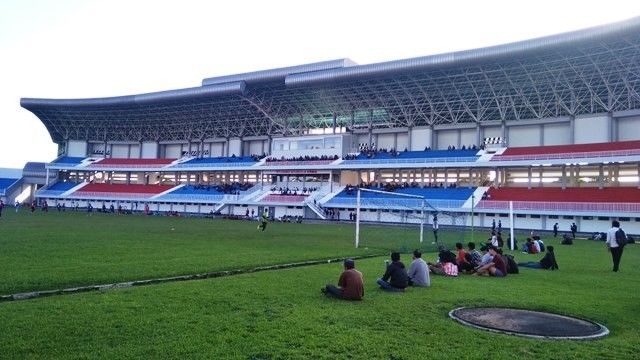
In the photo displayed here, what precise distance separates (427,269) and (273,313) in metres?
5.91

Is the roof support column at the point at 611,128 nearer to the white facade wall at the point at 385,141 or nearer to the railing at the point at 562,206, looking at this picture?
the railing at the point at 562,206

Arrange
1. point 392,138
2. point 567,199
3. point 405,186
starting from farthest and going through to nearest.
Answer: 1. point 392,138
2. point 405,186
3. point 567,199

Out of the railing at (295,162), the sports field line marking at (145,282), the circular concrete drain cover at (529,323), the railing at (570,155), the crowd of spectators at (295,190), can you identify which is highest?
the railing at (295,162)

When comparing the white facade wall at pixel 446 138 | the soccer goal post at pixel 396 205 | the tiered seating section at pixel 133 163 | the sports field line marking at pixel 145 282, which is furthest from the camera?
the tiered seating section at pixel 133 163

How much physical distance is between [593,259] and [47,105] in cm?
9648

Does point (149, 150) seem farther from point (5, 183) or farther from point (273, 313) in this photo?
point (273, 313)

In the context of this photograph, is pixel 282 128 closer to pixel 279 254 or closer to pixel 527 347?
pixel 279 254

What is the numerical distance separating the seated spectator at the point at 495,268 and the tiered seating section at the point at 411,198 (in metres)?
37.9

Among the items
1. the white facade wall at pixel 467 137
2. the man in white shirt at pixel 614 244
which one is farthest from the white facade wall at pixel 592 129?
the man in white shirt at pixel 614 244

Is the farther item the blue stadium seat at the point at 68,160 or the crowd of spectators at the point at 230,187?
the blue stadium seat at the point at 68,160

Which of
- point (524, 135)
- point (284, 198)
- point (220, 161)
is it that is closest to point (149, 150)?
point (220, 161)

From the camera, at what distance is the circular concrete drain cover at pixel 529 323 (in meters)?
8.88

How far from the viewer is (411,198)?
60688 millimetres

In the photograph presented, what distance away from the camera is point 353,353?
7.43 meters
